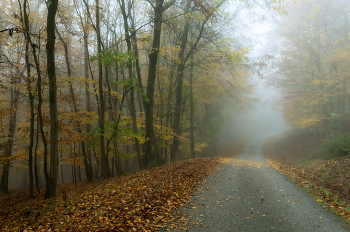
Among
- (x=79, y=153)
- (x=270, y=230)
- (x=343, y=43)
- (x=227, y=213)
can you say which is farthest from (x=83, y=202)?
(x=343, y=43)

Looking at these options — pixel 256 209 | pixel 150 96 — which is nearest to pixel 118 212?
pixel 256 209

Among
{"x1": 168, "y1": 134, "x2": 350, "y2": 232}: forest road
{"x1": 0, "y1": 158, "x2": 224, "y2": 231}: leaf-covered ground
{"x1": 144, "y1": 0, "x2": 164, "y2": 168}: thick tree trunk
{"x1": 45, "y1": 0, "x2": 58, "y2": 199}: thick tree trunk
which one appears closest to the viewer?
{"x1": 0, "y1": 158, "x2": 224, "y2": 231}: leaf-covered ground

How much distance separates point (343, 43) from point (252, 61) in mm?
9850

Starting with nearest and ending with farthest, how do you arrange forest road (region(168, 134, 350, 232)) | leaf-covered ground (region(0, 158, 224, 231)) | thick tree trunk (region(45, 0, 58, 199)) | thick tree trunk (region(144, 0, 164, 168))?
leaf-covered ground (region(0, 158, 224, 231)) → forest road (region(168, 134, 350, 232)) → thick tree trunk (region(45, 0, 58, 199)) → thick tree trunk (region(144, 0, 164, 168))

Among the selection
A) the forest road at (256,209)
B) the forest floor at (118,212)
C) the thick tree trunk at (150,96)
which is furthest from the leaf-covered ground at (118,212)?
the thick tree trunk at (150,96)

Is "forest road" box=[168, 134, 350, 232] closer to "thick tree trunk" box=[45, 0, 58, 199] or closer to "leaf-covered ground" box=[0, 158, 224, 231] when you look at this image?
"leaf-covered ground" box=[0, 158, 224, 231]

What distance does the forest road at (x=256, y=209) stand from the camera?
168 inches

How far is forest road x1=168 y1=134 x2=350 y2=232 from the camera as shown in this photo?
4273 millimetres

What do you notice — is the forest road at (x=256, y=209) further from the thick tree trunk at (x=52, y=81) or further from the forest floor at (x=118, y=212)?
the thick tree trunk at (x=52, y=81)

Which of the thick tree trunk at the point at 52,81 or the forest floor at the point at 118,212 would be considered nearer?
the forest floor at the point at 118,212

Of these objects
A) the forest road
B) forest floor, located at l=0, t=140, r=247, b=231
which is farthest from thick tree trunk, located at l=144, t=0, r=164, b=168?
the forest road

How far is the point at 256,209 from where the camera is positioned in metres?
5.10

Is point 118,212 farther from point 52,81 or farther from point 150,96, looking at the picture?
point 150,96

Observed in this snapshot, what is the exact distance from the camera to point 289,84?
→ 17.9 metres
